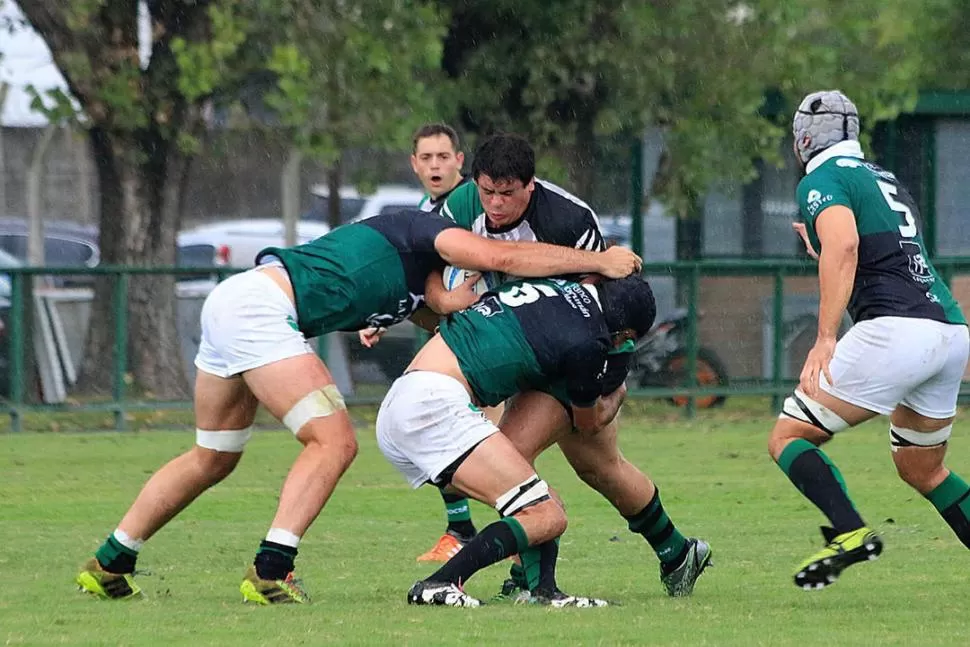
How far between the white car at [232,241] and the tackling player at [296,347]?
922 inches

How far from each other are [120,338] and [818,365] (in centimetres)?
1040

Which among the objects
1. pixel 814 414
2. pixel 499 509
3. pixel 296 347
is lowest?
pixel 499 509

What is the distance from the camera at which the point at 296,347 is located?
23.5 feet

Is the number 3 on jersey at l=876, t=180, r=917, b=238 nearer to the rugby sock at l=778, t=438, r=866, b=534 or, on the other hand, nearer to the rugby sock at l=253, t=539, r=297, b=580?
the rugby sock at l=778, t=438, r=866, b=534

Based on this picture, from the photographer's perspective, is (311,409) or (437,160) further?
(437,160)

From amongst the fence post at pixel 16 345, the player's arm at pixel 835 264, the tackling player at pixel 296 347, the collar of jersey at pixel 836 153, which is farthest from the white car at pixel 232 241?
the player's arm at pixel 835 264

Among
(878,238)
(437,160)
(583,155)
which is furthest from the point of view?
(583,155)

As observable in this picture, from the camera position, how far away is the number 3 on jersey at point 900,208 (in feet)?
24.0

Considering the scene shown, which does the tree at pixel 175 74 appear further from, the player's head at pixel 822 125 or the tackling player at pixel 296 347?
the player's head at pixel 822 125

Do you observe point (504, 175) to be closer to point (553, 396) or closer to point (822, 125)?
point (553, 396)

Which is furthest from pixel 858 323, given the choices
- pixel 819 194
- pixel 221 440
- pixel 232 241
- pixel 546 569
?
pixel 232 241

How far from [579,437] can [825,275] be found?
120 centimetres

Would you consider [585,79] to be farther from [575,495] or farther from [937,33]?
[937,33]

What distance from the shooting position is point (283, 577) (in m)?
7.13
